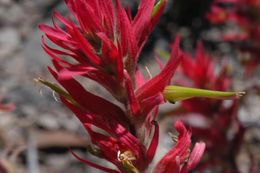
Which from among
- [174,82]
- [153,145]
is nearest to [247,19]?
[174,82]

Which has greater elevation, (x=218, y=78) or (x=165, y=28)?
(x=218, y=78)

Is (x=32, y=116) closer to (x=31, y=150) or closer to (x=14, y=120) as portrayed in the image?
(x=14, y=120)

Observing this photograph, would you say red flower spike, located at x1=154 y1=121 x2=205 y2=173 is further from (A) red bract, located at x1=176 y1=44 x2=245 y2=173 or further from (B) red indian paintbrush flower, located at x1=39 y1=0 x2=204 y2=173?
(A) red bract, located at x1=176 y1=44 x2=245 y2=173

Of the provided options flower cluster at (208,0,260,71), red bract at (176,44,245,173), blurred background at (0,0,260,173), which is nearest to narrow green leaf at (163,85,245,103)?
blurred background at (0,0,260,173)

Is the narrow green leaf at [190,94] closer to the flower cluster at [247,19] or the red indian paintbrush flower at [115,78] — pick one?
the red indian paintbrush flower at [115,78]

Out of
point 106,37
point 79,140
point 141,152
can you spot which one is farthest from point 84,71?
point 79,140

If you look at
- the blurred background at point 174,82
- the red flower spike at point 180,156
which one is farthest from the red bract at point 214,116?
the red flower spike at point 180,156
